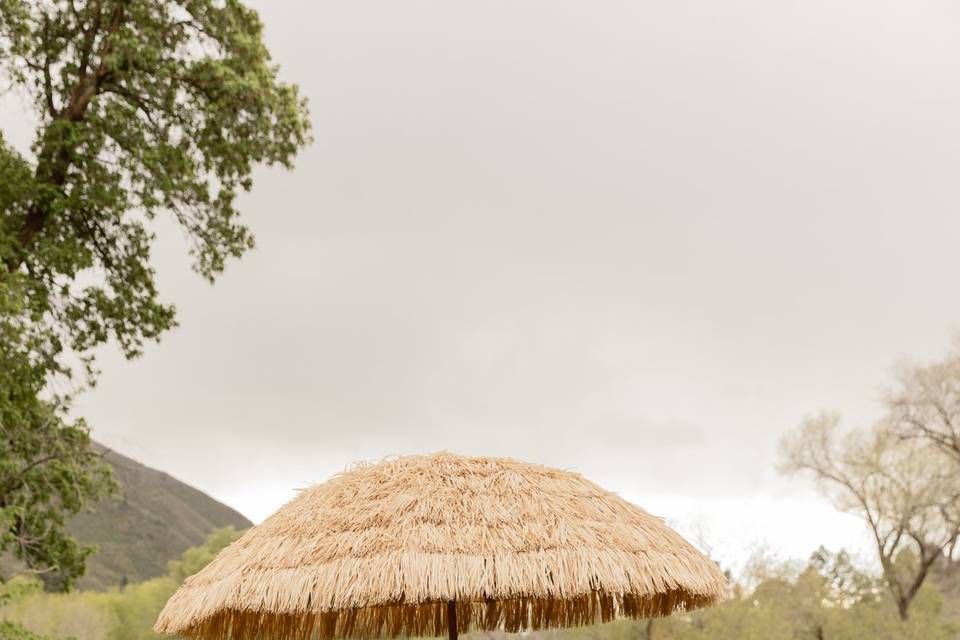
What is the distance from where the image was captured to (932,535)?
72.7ft

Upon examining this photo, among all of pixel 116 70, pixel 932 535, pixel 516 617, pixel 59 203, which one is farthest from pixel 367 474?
pixel 932 535

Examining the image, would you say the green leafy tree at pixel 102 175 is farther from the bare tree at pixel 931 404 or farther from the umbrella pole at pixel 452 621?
the bare tree at pixel 931 404

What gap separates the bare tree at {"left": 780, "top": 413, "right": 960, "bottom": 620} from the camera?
21969 mm

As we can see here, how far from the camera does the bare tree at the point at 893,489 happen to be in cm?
2197

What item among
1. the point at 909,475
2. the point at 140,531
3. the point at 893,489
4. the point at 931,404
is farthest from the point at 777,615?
the point at 140,531

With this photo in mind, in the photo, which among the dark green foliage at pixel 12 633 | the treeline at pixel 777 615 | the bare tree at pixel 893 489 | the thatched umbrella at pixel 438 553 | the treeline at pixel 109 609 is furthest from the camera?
the treeline at pixel 109 609

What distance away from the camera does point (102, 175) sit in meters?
10.0

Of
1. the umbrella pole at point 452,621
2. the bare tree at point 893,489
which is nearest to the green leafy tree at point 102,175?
the umbrella pole at point 452,621

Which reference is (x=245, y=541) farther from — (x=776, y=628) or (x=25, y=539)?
(x=776, y=628)

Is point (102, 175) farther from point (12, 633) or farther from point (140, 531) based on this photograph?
point (140, 531)

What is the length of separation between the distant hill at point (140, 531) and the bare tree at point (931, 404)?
26.5 metres

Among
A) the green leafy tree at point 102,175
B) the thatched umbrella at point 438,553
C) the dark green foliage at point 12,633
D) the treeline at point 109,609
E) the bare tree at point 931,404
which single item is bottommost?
the dark green foliage at point 12,633

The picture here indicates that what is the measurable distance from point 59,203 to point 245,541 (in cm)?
579

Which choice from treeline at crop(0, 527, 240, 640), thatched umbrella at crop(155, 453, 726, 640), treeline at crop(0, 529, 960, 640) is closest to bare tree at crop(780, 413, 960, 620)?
treeline at crop(0, 529, 960, 640)
